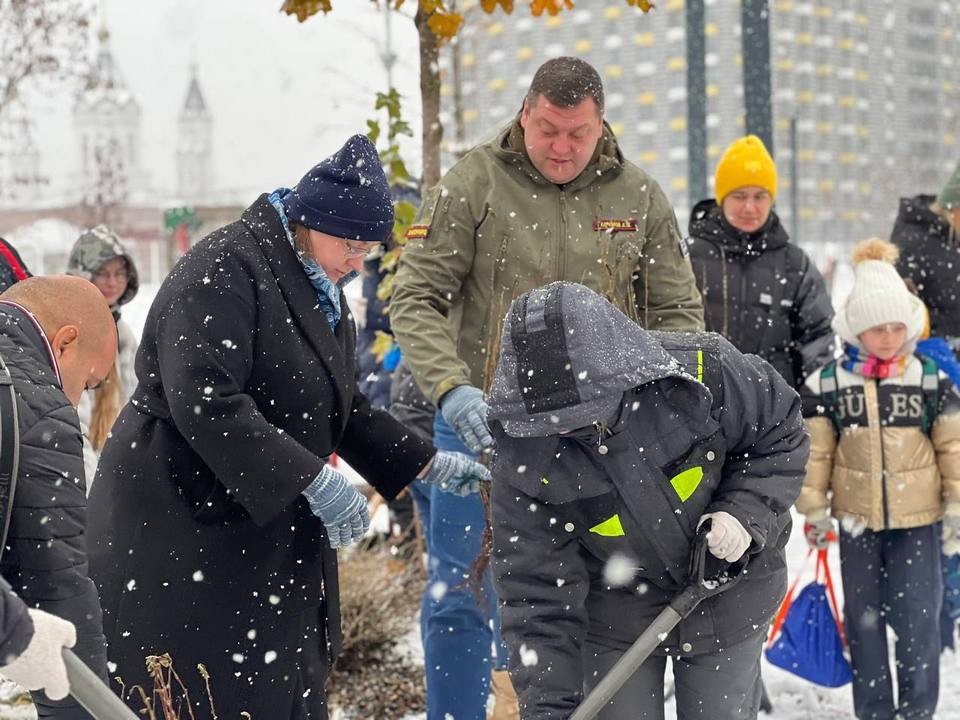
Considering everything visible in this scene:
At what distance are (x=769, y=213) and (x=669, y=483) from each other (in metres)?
2.65

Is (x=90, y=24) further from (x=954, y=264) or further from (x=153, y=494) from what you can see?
(x=153, y=494)

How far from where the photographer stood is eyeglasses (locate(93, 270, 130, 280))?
534 centimetres

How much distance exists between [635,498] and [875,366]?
2.19 metres

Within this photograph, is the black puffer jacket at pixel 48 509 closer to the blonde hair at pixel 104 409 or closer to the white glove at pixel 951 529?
the blonde hair at pixel 104 409

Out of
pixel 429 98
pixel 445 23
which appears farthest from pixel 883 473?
pixel 429 98

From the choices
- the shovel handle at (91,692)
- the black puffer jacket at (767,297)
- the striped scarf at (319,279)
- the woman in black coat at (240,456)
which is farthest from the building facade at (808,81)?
the shovel handle at (91,692)

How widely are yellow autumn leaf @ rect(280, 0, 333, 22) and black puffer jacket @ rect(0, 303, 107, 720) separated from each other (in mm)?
1933

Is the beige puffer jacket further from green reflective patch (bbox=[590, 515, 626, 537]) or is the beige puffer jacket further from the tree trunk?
the tree trunk

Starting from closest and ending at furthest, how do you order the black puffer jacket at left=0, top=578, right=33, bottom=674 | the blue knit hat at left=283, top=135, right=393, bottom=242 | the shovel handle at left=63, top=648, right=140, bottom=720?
the black puffer jacket at left=0, top=578, right=33, bottom=674 → the shovel handle at left=63, top=648, right=140, bottom=720 → the blue knit hat at left=283, top=135, right=393, bottom=242

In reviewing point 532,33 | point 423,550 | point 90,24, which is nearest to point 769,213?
point 423,550

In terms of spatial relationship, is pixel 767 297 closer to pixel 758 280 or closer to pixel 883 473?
pixel 758 280

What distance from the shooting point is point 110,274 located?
5.39 m

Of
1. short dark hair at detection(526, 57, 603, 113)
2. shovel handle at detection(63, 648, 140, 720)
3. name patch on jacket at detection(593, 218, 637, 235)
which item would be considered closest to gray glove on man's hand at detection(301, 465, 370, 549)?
shovel handle at detection(63, 648, 140, 720)

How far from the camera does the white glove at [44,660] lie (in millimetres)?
2248
